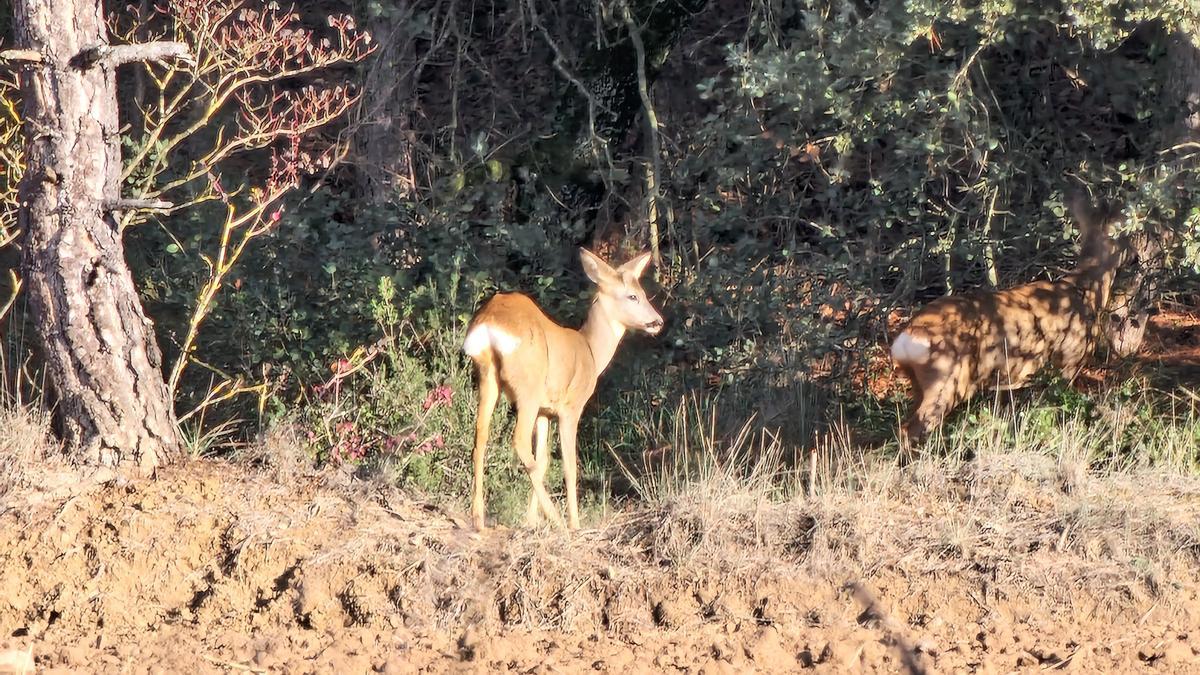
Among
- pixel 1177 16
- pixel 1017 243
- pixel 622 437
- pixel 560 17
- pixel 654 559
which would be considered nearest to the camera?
pixel 1177 16

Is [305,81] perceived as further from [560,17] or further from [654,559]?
[654,559]

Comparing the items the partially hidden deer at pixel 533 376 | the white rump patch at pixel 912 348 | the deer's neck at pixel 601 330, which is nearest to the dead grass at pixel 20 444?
the partially hidden deer at pixel 533 376

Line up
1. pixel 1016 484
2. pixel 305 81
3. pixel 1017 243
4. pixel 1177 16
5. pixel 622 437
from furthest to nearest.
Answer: pixel 305 81
pixel 1017 243
pixel 622 437
pixel 1016 484
pixel 1177 16

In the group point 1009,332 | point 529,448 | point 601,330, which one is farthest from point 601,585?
point 1009,332

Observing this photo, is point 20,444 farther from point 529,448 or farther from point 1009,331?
point 1009,331

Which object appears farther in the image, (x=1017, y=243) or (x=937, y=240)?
(x=1017, y=243)

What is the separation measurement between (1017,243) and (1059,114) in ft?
3.34

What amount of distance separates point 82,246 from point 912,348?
476 cm

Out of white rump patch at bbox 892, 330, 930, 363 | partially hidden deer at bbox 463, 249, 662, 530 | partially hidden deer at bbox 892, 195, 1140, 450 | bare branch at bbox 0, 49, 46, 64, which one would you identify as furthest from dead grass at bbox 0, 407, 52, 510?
white rump patch at bbox 892, 330, 930, 363

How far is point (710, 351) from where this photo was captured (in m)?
9.23

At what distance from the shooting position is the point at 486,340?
6.66 metres

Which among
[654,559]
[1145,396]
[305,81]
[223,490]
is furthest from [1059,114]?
[305,81]

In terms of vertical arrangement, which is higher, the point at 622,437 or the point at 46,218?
the point at 46,218

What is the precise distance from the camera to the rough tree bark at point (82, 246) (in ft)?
22.1
